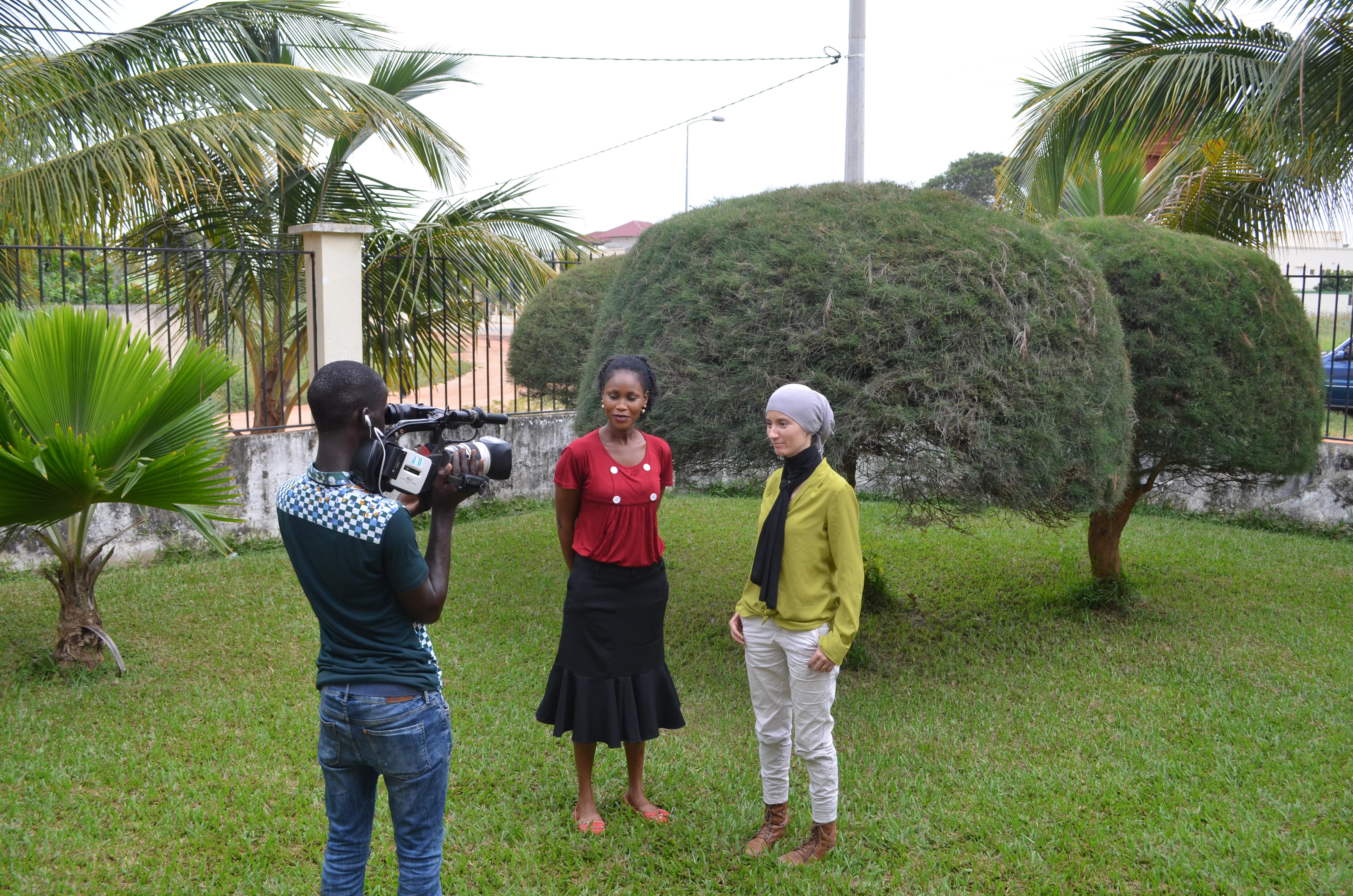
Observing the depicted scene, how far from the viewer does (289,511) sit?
7.62 ft

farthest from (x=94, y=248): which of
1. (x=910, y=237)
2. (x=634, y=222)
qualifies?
(x=634, y=222)

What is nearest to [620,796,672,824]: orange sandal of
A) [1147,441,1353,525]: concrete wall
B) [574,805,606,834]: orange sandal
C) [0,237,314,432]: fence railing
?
[574,805,606,834]: orange sandal

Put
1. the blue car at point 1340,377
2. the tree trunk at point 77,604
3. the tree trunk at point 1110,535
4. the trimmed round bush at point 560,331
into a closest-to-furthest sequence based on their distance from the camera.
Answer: the tree trunk at point 77,604
the tree trunk at point 1110,535
the trimmed round bush at point 560,331
the blue car at point 1340,377

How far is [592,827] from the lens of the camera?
3771 millimetres

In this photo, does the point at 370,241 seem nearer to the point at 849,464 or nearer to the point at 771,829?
the point at 849,464

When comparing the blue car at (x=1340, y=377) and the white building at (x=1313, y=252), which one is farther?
the blue car at (x=1340, y=377)

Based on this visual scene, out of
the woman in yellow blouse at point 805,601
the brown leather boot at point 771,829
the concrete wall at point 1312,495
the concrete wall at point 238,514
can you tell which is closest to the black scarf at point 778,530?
the woman in yellow blouse at point 805,601

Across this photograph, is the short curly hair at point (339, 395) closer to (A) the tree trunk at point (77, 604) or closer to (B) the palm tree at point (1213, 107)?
(A) the tree trunk at point (77, 604)

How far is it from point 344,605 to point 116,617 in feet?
15.7

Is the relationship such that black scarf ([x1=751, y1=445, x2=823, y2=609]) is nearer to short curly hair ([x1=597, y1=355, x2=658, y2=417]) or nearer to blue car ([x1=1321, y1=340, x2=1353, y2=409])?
short curly hair ([x1=597, y1=355, x2=658, y2=417])

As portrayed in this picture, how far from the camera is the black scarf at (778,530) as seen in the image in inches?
133

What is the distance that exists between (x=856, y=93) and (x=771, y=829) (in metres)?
8.31

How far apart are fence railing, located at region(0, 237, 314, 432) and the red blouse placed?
4205 mm

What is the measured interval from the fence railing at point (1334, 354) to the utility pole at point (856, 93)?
13.5ft
